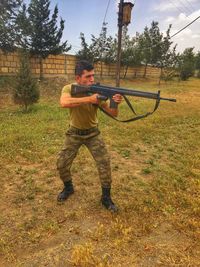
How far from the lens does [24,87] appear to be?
523 inches

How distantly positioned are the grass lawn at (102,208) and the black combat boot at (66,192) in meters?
0.11

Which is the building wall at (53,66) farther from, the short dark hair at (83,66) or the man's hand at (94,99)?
the man's hand at (94,99)

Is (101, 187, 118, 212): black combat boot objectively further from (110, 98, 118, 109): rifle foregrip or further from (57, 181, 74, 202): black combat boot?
(110, 98, 118, 109): rifle foregrip

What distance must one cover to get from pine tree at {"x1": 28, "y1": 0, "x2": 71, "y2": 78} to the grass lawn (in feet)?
55.2

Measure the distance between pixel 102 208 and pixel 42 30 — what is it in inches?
872

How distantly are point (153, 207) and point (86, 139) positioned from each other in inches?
63.2

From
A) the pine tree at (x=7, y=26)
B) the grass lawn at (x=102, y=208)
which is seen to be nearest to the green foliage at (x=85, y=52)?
the pine tree at (x=7, y=26)

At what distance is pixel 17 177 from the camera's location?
18.9 ft

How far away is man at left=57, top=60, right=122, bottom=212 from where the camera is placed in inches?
161

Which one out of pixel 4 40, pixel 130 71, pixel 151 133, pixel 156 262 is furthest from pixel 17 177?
pixel 130 71

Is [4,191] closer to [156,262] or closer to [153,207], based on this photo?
[153,207]

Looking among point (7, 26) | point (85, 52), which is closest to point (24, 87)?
point (7, 26)

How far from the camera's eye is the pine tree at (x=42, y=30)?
76.9 ft

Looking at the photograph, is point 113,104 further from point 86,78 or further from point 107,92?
point 86,78
